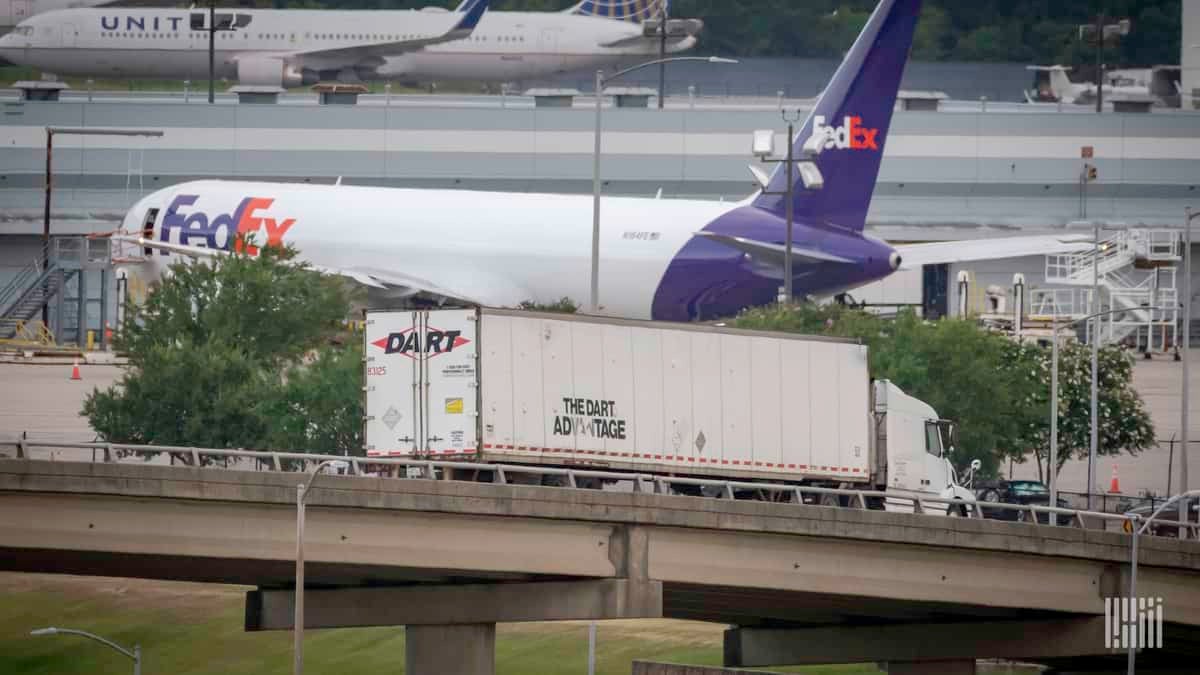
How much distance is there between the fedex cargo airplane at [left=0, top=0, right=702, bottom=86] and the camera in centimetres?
13825

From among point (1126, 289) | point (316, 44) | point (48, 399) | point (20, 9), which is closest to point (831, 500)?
point (48, 399)

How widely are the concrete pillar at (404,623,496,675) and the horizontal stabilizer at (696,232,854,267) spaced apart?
92.4 ft

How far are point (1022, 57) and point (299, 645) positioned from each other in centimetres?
16990

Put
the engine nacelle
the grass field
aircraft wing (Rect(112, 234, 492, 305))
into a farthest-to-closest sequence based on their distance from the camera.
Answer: the engine nacelle
aircraft wing (Rect(112, 234, 492, 305))
the grass field

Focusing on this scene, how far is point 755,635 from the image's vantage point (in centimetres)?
4638

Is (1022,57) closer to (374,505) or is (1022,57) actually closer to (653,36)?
(653,36)

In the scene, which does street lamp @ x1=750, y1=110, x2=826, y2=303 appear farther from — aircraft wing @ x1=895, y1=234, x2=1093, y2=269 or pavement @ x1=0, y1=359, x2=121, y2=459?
pavement @ x1=0, y1=359, x2=121, y2=459

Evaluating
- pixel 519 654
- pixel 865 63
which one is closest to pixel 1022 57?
pixel 865 63

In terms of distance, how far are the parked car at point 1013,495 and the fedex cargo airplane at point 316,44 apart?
74949 mm

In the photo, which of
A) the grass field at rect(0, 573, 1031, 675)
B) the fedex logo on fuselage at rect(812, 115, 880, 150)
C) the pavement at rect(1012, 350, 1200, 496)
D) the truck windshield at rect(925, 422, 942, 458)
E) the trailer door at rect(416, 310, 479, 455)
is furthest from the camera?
the fedex logo on fuselage at rect(812, 115, 880, 150)

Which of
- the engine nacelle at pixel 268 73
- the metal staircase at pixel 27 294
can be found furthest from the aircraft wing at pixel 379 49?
the metal staircase at pixel 27 294

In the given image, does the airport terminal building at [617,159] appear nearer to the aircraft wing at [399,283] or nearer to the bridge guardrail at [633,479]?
the aircraft wing at [399,283]

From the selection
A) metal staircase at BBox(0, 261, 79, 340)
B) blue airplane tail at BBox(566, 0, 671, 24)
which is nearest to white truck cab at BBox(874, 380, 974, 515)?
metal staircase at BBox(0, 261, 79, 340)

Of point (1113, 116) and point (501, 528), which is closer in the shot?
point (501, 528)
